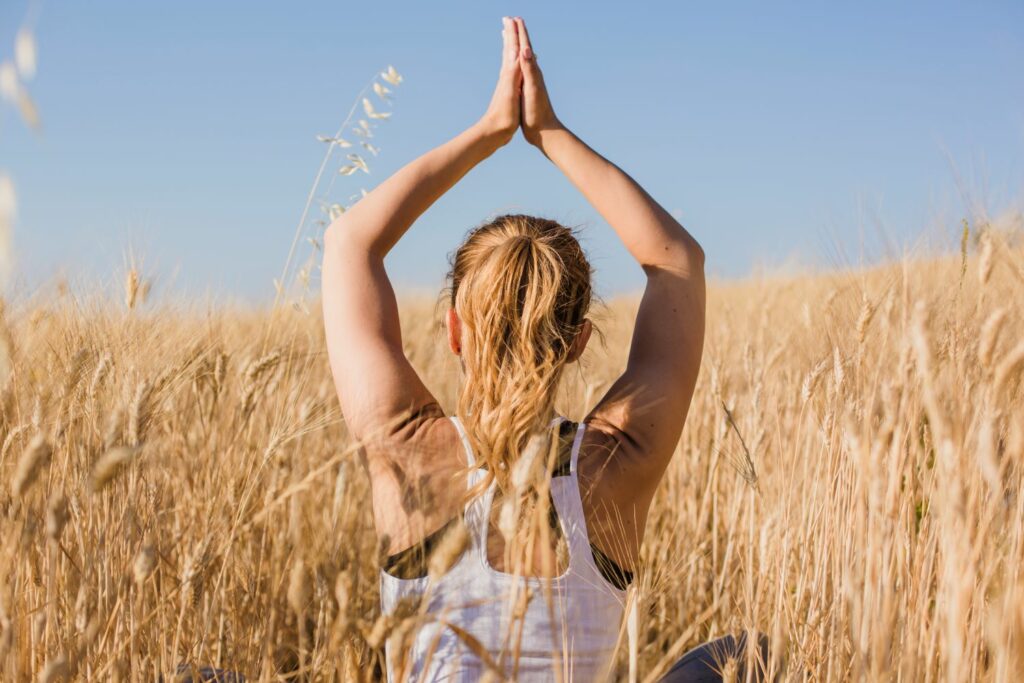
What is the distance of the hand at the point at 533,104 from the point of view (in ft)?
5.61

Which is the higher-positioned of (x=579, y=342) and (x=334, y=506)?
(x=579, y=342)

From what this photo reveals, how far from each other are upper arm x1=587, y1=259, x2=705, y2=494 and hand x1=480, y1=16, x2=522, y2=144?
484 millimetres

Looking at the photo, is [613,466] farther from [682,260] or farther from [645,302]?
[682,260]

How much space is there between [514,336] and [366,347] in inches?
9.9

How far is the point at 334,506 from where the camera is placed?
1.22m

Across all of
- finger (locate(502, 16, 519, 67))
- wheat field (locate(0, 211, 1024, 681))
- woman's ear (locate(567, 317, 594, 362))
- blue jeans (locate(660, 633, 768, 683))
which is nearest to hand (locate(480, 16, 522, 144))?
finger (locate(502, 16, 519, 67))

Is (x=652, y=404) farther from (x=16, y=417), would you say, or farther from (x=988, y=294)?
(x=16, y=417)

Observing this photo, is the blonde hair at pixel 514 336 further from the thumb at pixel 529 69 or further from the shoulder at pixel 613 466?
the thumb at pixel 529 69

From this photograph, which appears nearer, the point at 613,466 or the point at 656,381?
the point at 613,466

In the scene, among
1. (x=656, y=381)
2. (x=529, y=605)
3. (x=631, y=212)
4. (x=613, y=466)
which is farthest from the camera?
(x=631, y=212)

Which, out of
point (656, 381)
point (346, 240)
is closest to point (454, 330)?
point (346, 240)

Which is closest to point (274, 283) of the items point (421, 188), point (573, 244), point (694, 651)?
point (421, 188)

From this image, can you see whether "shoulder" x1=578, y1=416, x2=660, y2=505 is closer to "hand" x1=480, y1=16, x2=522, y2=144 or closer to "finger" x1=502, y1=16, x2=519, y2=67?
"hand" x1=480, y1=16, x2=522, y2=144

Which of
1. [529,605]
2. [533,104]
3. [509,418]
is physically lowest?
[529,605]
